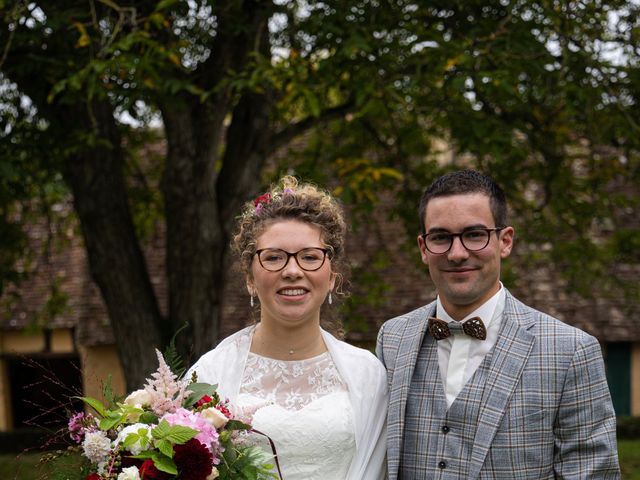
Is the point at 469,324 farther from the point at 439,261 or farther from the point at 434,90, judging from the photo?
the point at 434,90

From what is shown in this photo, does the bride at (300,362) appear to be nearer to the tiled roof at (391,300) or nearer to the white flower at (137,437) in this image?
the white flower at (137,437)

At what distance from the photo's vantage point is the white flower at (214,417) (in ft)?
8.64

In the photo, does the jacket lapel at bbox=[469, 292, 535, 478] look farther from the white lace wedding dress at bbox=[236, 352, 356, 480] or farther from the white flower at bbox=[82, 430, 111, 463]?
the white flower at bbox=[82, 430, 111, 463]

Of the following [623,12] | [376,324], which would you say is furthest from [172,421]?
[376,324]

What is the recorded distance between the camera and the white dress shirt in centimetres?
304

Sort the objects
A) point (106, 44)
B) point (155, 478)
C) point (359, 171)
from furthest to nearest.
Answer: point (359, 171)
point (106, 44)
point (155, 478)

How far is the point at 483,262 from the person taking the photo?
2947 millimetres

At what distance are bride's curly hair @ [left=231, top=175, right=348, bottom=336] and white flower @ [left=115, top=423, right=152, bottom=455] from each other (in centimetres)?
101

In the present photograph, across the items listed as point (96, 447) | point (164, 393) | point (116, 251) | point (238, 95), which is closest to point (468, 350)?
point (164, 393)

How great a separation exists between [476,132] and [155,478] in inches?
187

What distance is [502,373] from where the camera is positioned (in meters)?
2.95

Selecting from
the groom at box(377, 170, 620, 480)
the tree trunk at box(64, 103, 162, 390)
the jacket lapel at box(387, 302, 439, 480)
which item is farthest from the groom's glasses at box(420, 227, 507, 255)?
the tree trunk at box(64, 103, 162, 390)

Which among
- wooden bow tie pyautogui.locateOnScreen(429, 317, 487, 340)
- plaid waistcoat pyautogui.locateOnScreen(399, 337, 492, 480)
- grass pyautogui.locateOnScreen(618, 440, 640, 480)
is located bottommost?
grass pyautogui.locateOnScreen(618, 440, 640, 480)

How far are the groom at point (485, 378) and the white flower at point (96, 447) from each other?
1.11 metres
